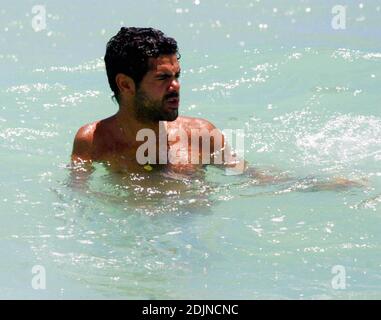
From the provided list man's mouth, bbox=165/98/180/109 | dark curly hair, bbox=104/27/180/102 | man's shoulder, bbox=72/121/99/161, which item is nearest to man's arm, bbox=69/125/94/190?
man's shoulder, bbox=72/121/99/161

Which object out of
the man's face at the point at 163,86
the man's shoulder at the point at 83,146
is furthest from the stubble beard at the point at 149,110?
the man's shoulder at the point at 83,146

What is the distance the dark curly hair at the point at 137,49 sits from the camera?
15.9 feet

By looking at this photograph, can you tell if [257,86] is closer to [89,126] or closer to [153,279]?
[89,126]

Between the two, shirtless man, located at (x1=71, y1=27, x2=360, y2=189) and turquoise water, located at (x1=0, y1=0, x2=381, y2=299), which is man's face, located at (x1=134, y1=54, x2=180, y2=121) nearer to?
shirtless man, located at (x1=71, y1=27, x2=360, y2=189)

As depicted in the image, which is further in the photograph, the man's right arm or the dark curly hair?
the man's right arm

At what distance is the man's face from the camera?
483 centimetres

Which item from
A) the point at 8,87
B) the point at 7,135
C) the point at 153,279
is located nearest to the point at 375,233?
the point at 153,279

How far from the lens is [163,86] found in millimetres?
4832

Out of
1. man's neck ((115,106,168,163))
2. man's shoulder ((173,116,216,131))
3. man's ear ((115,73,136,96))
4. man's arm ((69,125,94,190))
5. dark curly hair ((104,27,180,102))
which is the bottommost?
man's arm ((69,125,94,190))

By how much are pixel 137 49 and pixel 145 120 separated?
41cm


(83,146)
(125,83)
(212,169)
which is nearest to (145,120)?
(125,83)
